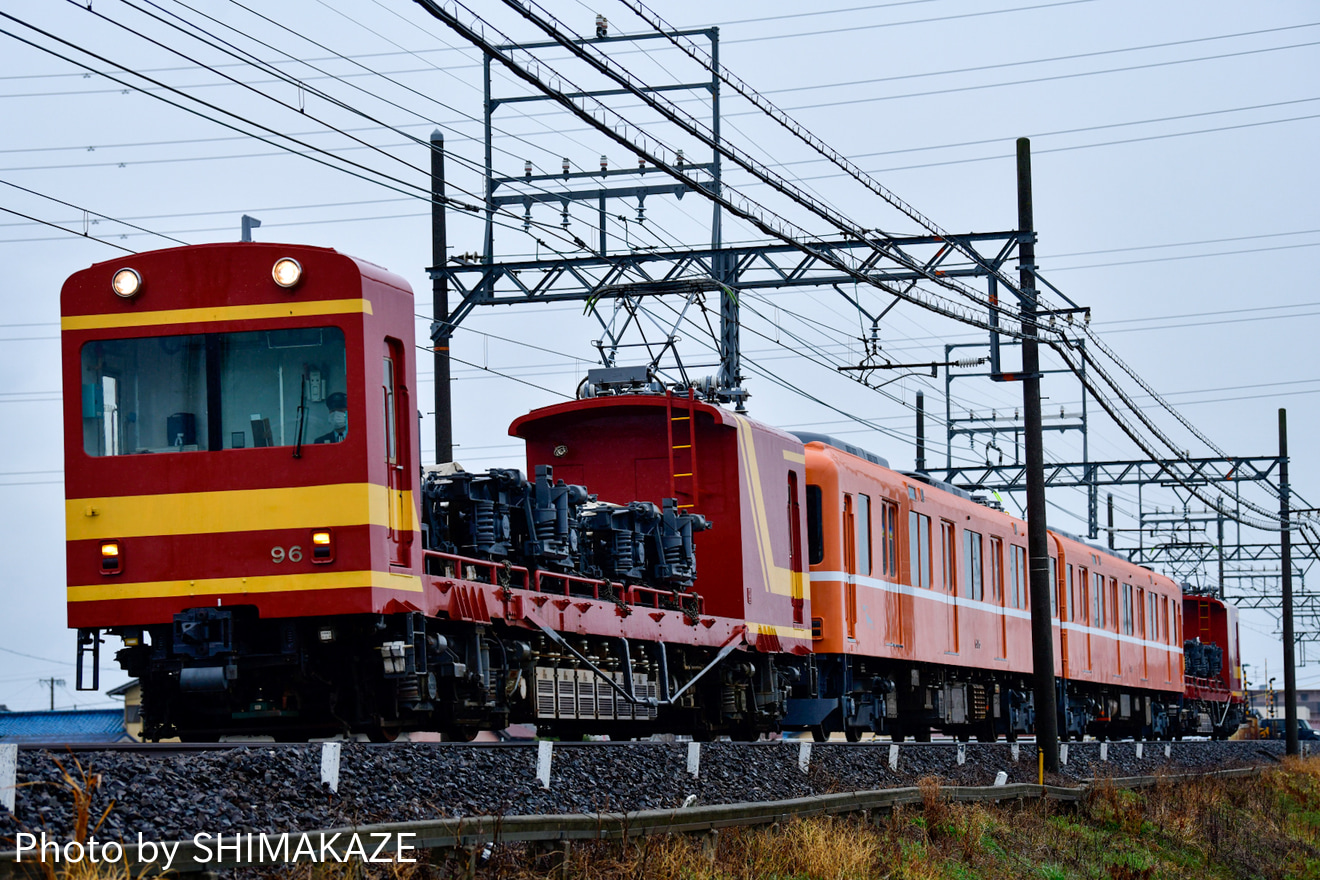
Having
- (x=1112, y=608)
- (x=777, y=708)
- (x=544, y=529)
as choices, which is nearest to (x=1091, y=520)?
(x=1112, y=608)

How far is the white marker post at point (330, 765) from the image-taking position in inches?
318

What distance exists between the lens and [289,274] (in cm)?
1160

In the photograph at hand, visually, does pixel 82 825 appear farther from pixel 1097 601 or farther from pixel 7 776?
pixel 1097 601

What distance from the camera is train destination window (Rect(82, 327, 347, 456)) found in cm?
1155

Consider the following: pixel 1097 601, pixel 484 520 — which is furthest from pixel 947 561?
pixel 484 520

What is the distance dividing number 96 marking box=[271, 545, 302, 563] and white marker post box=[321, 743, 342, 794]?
10.9 feet

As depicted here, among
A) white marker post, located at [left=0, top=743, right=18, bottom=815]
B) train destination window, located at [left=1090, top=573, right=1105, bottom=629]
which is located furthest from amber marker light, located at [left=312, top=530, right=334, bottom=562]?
train destination window, located at [left=1090, top=573, right=1105, bottom=629]

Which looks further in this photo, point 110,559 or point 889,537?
point 889,537

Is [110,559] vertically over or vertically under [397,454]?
under

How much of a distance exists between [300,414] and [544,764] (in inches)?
126

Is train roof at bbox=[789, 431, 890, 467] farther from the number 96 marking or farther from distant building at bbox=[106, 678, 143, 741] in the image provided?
distant building at bbox=[106, 678, 143, 741]

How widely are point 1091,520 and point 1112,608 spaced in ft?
47.7

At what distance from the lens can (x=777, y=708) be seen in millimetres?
18031

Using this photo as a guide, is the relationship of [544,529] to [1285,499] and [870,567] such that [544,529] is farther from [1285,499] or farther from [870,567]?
[1285,499]
